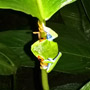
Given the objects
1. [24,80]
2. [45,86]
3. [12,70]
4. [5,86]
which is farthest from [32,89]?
[45,86]

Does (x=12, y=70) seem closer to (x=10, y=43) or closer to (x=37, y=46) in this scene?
(x=10, y=43)

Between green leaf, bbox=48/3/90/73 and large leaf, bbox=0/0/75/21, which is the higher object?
large leaf, bbox=0/0/75/21

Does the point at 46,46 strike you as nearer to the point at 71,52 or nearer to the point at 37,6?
the point at 37,6

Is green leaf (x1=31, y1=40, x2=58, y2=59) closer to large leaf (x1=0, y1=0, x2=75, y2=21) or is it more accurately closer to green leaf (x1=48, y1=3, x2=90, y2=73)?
large leaf (x1=0, y1=0, x2=75, y2=21)

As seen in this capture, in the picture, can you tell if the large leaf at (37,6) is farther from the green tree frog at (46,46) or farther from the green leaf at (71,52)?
the green leaf at (71,52)

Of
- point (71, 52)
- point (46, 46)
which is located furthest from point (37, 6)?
point (71, 52)

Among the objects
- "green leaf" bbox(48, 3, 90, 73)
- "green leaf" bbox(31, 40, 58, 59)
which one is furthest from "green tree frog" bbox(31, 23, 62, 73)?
"green leaf" bbox(48, 3, 90, 73)

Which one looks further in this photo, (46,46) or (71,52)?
(71,52)

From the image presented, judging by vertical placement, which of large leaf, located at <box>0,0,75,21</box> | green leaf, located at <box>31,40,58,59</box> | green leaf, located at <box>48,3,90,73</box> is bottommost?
green leaf, located at <box>48,3,90,73</box>
